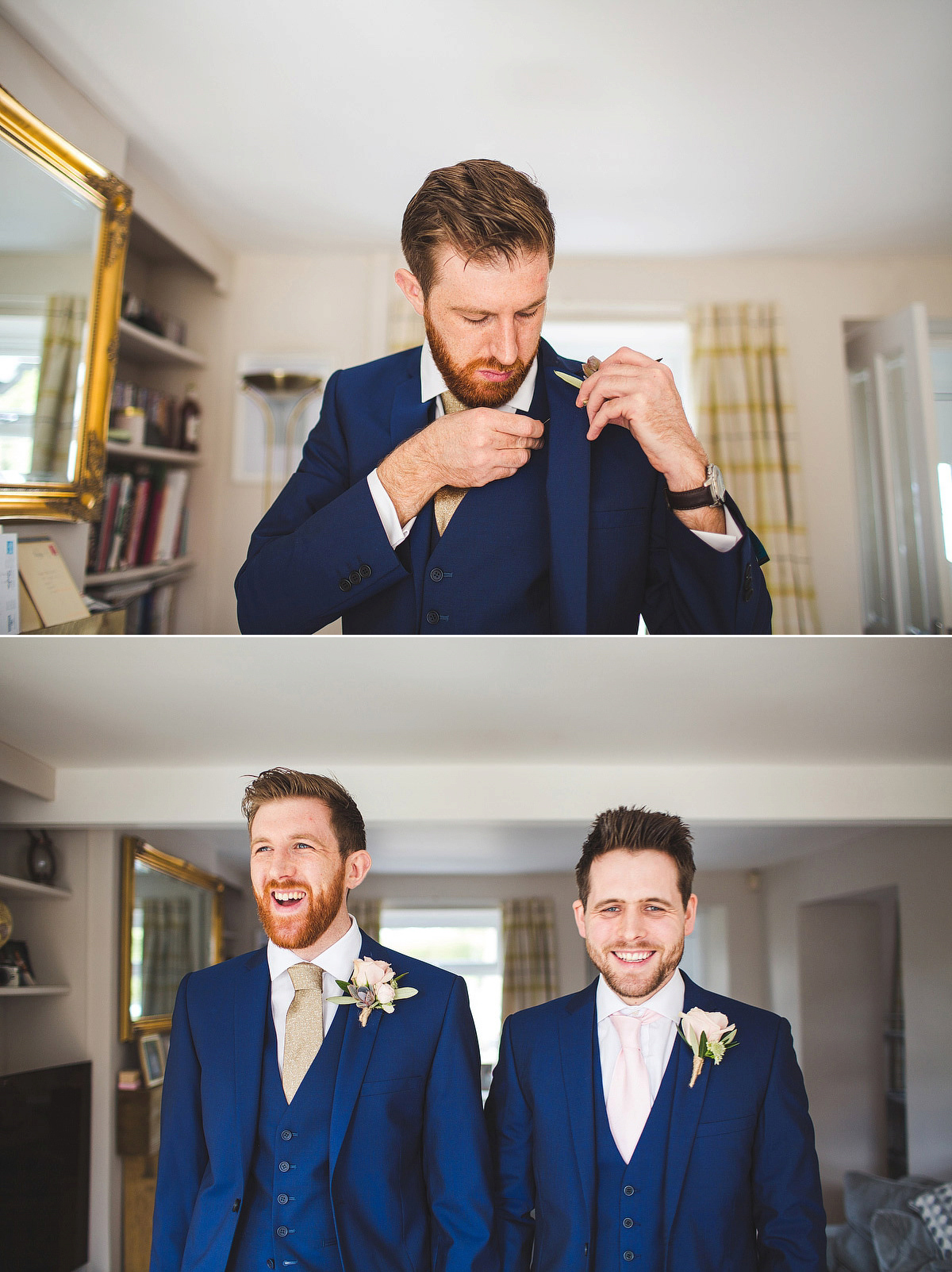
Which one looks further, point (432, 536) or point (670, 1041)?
point (432, 536)

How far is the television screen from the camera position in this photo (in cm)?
228

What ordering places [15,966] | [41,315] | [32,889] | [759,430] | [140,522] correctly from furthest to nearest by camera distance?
[759,430]
[140,522]
[41,315]
[15,966]
[32,889]

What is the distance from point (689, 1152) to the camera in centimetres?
101

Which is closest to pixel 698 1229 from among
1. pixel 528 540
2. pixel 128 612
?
pixel 528 540

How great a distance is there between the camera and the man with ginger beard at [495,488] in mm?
1171

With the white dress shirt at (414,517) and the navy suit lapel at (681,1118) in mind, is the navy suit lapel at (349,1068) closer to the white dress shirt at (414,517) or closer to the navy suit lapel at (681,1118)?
the navy suit lapel at (681,1118)

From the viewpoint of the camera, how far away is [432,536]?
1.26 metres

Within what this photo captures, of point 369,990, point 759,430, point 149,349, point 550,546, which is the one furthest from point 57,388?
point 759,430

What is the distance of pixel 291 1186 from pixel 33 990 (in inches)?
48.9

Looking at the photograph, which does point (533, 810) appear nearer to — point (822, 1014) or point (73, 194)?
point (73, 194)

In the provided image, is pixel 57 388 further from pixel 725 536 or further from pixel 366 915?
pixel 725 536

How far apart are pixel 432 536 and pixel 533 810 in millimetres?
332

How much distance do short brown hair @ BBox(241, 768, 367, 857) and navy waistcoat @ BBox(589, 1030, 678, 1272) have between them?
1.13ft

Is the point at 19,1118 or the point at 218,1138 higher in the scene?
the point at 218,1138
